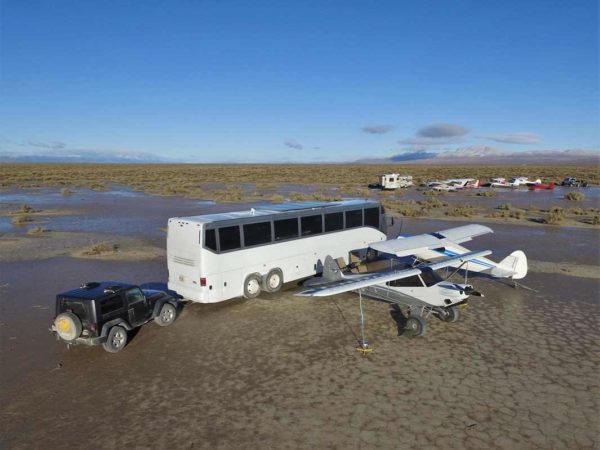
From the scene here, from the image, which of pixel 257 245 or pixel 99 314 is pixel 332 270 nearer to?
pixel 257 245

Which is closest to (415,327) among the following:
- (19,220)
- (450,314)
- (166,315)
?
(450,314)

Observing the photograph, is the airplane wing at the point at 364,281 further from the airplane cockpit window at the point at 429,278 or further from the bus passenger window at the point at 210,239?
the bus passenger window at the point at 210,239

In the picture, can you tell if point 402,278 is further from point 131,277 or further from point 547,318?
point 131,277

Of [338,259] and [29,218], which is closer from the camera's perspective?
[338,259]

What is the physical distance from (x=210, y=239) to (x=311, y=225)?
456cm

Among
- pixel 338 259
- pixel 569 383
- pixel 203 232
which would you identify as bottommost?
pixel 569 383

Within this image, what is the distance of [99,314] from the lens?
10539 millimetres

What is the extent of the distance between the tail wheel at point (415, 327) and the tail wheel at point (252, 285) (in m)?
5.53

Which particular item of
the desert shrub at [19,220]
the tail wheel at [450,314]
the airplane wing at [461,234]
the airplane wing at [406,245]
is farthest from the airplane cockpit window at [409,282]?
the desert shrub at [19,220]

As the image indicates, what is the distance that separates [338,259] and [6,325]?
1156cm

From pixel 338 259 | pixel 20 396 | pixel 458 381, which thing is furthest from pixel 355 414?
pixel 338 259

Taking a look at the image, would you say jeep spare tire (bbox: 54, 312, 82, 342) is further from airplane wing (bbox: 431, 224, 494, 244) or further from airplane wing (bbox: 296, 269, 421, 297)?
airplane wing (bbox: 431, 224, 494, 244)

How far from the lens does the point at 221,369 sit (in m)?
10.2

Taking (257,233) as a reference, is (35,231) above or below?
below
